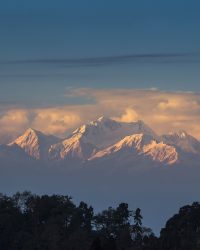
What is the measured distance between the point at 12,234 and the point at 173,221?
103 feet

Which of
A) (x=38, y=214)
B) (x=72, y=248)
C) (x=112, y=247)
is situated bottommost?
(x=112, y=247)

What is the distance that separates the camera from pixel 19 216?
18925 centimetres

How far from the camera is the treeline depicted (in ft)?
531

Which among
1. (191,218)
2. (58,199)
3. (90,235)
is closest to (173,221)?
(191,218)

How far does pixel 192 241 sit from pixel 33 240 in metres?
31.7

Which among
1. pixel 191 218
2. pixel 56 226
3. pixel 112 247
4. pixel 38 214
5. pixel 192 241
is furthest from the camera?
pixel 38 214

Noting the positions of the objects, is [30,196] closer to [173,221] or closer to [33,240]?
[33,240]

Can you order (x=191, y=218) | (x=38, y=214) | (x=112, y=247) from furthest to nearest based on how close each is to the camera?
(x=38, y=214), (x=191, y=218), (x=112, y=247)

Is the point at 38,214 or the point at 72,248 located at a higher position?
the point at 38,214

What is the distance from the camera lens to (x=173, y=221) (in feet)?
550

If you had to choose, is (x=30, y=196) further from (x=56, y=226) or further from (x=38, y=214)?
(x=56, y=226)

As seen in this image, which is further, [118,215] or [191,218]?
[118,215]

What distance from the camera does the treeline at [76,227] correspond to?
161875mm

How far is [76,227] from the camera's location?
182 m
